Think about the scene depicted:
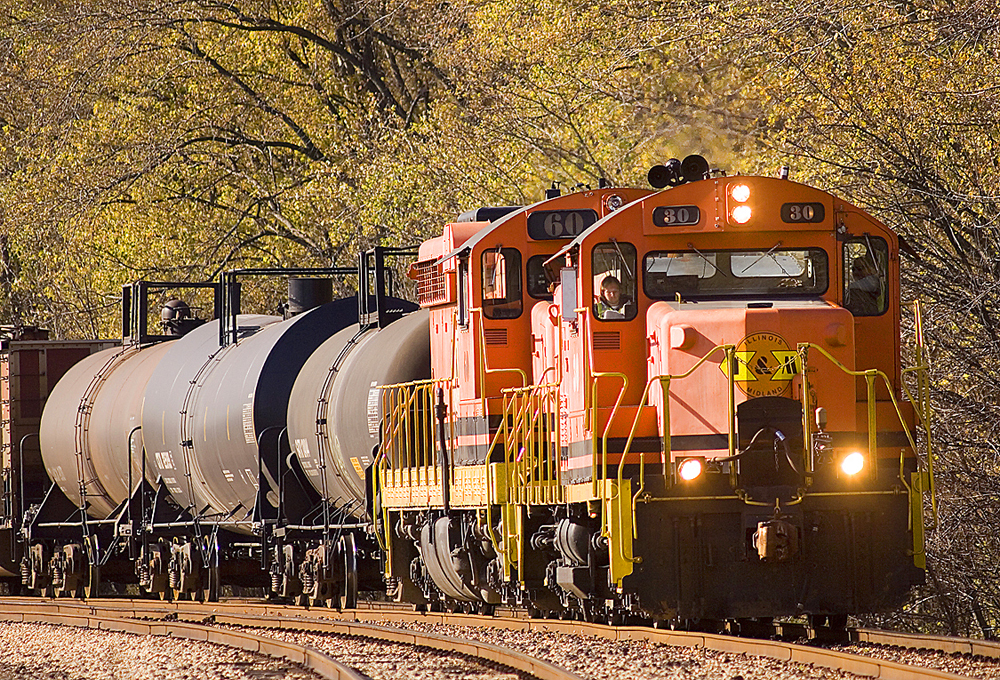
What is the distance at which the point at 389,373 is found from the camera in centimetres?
1334

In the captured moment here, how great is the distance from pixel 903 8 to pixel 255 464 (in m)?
9.02

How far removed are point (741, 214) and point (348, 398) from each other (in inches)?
191

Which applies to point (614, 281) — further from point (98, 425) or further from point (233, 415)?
point (98, 425)

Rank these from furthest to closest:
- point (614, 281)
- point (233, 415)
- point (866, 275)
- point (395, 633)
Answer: point (233, 415), point (395, 633), point (866, 275), point (614, 281)

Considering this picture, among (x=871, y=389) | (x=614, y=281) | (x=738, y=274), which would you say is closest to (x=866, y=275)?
(x=738, y=274)

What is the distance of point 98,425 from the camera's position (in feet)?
62.5

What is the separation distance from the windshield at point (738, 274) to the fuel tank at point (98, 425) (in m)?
9.29

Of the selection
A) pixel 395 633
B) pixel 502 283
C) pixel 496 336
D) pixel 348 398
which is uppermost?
pixel 502 283

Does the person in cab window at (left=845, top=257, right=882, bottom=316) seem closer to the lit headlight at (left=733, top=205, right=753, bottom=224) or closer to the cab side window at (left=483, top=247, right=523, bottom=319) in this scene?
the lit headlight at (left=733, top=205, right=753, bottom=224)

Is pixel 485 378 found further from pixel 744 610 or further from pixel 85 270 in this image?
pixel 85 270

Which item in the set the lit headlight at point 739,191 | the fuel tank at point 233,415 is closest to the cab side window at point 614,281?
the lit headlight at point 739,191

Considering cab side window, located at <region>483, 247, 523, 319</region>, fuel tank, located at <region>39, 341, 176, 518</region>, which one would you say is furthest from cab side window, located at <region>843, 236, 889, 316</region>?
fuel tank, located at <region>39, 341, 176, 518</region>

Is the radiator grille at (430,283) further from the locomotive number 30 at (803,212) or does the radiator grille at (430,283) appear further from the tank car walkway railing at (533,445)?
the locomotive number 30 at (803,212)

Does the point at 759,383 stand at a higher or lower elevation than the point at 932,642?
higher
